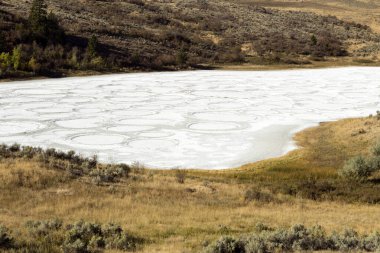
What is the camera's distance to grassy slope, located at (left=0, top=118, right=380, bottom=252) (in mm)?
11453

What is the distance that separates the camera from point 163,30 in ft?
270

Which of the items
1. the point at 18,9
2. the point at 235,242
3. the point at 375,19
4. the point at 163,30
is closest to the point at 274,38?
the point at 163,30

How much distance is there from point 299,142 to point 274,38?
67.6m

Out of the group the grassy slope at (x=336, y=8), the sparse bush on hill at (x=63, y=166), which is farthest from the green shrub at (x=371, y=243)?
the grassy slope at (x=336, y=8)

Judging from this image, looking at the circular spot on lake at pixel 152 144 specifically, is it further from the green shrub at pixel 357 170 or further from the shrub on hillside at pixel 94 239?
the shrub on hillside at pixel 94 239

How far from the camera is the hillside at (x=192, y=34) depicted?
63.6 metres

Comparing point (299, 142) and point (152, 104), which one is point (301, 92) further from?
point (299, 142)

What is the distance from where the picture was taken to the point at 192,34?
84125mm

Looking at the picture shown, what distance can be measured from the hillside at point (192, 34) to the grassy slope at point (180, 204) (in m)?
38.4

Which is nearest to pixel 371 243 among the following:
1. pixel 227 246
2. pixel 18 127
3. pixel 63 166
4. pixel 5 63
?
pixel 227 246

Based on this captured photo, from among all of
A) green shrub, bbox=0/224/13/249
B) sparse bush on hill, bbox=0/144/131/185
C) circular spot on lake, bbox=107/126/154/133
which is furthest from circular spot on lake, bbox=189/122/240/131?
green shrub, bbox=0/224/13/249

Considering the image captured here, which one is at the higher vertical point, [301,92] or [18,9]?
[18,9]

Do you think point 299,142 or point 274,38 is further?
point 274,38

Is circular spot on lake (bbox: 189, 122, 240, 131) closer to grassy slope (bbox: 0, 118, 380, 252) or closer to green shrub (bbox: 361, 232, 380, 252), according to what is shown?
grassy slope (bbox: 0, 118, 380, 252)
